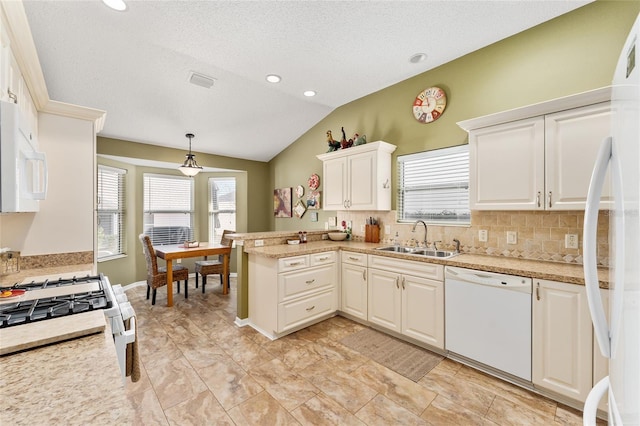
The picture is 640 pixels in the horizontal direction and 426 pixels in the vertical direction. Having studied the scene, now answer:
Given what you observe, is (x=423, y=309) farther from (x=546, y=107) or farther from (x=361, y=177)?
(x=546, y=107)

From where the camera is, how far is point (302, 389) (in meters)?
2.04

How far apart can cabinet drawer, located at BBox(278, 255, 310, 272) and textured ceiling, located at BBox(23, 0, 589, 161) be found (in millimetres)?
2074

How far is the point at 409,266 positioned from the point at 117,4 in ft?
10.6

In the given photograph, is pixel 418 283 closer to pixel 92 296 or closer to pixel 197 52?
pixel 92 296

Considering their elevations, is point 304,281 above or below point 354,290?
above

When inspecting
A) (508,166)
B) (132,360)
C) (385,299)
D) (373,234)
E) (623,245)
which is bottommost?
(385,299)

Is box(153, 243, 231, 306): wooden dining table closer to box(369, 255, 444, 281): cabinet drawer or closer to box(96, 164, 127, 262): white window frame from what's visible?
box(96, 164, 127, 262): white window frame

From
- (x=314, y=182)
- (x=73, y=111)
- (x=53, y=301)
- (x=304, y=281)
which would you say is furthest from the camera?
(x=314, y=182)

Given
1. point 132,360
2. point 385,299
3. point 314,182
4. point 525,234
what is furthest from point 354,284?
point 132,360

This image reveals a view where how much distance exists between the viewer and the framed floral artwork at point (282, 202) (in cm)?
518

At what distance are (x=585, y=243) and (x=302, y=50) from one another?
2659 mm

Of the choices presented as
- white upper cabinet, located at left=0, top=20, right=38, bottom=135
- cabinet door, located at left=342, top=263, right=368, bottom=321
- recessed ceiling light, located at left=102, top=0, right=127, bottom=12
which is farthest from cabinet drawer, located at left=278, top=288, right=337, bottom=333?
recessed ceiling light, located at left=102, top=0, right=127, bottom=12

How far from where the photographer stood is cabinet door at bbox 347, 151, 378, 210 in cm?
340

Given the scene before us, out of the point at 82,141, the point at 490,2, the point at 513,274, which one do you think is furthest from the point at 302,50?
the point at 513,274
